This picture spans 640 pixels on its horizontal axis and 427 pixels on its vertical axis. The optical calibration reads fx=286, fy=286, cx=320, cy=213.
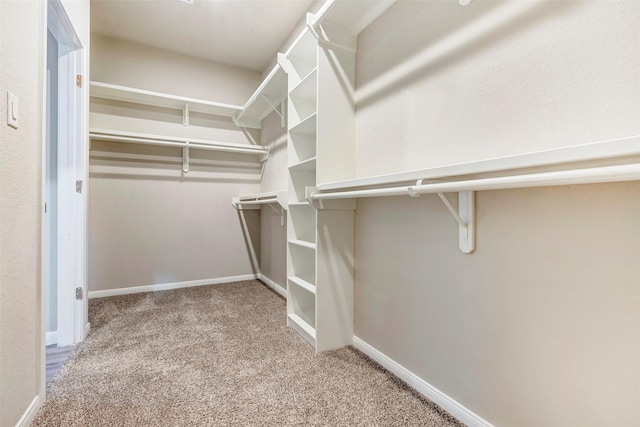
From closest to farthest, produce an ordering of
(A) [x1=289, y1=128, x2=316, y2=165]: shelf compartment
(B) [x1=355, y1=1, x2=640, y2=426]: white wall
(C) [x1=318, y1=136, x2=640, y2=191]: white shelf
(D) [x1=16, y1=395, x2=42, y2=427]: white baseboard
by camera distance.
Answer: (C) [x1=318, y1=136, x2=640, y2=191]: white shelf → (B) [x1=355, y1=1, x2=640, y2=426]: white wall → (D) [x1=16, y1=395, x2=42, y2=427]: white baseboard → (A) [x1=289, y1=128, x2=316, y2=165]: shelf compartment

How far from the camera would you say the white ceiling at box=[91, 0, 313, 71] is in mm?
2389

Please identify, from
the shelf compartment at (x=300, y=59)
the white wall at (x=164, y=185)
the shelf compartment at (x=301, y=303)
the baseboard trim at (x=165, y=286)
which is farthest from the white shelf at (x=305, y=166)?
the baseboard trim at (x=165, y=286)

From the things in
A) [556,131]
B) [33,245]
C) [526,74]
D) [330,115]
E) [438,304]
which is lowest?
[438,304]

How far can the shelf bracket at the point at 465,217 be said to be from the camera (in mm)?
1146

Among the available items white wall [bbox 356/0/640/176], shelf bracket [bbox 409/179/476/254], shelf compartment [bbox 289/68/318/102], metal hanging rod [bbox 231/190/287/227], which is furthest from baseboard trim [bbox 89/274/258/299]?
shelf bracket [bbox 409/179/476/254]

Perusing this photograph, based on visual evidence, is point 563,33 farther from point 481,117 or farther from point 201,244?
point 201,244

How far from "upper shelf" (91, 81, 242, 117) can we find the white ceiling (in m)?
0.55

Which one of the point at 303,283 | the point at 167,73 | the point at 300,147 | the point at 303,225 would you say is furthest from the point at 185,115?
the point at 303,283

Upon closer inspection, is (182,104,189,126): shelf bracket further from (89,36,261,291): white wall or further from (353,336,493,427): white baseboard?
(353,336,493,427): white baseboard

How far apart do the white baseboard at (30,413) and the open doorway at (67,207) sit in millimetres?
728

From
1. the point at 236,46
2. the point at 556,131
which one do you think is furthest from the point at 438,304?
the point at 236,46

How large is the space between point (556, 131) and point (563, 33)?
12.0 inches

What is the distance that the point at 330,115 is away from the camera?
1.77 meters

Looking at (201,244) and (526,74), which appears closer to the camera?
(526,74)
